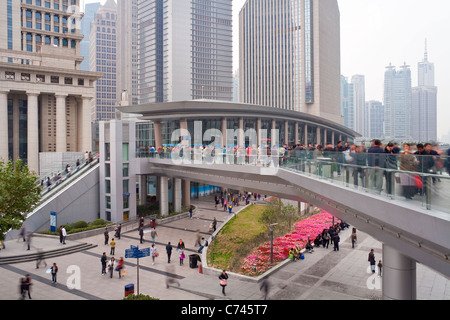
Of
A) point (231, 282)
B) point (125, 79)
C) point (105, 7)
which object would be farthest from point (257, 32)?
point (231, 282)

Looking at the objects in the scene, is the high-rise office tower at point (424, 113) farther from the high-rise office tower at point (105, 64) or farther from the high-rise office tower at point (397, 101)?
the high-rise office tower at point (105, 64)

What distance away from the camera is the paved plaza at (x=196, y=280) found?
15828 mm

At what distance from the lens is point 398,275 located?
1092cm

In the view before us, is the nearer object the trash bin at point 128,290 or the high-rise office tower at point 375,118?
the trash bin at point 128,290

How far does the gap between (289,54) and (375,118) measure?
79.3 meters

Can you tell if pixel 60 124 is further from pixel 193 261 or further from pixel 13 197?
pixel 193 261

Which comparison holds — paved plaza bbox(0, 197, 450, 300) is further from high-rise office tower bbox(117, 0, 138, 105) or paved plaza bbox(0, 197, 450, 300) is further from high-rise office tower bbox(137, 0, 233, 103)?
high-rise office tower bbox(117, 0, 138, 105)

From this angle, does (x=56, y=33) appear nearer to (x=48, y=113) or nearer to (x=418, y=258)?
(x=48, y=113)

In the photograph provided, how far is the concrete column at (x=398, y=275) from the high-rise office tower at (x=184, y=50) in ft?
303

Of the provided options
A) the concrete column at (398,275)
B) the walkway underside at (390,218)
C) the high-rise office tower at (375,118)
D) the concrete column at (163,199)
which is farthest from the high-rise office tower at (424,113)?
the concrete column at (398,275)

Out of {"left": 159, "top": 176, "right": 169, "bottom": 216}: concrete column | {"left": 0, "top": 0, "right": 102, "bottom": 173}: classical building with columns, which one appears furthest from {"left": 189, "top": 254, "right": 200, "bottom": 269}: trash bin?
{"left": 0, "top": 0, "right": 102, "bottom": 173}: classical building with columns

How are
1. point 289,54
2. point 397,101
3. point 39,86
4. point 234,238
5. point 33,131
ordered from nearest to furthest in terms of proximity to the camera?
point 234,238, point 39,86, point 33,131, point 289,54, point 397,101

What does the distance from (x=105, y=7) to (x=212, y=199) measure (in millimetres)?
138515

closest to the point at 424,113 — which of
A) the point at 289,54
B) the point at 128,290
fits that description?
the point at 289,54
